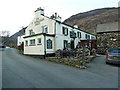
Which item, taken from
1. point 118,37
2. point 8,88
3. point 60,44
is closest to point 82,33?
point 118,37

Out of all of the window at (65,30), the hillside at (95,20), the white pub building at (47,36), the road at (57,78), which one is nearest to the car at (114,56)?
the road at (57,78)

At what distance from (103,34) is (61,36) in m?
10.8

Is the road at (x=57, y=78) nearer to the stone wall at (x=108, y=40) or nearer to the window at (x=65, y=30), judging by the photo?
the window at (x=65, y=30)

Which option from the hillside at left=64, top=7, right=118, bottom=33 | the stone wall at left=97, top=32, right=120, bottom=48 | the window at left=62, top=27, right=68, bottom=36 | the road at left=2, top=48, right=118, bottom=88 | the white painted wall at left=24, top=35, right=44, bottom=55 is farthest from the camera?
the hillside at left=64, top=7, right=118, bottom=33

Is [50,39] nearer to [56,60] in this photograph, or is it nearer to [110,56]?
[56,60]

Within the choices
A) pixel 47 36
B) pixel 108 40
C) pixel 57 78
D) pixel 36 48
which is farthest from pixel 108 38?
pixel 57 78

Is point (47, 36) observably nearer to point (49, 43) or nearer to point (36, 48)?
point (49, 43)

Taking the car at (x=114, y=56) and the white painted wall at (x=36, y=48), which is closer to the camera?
the car at (x=114, y=56)

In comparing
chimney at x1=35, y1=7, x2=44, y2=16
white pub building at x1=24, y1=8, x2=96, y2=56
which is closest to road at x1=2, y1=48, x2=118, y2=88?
white pub building at x1=24, y1=8, x2=96, y2=56

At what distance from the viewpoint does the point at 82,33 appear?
2709 cm

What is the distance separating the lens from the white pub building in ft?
54.7

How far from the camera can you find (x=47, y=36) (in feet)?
55.4

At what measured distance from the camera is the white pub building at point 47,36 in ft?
54.7

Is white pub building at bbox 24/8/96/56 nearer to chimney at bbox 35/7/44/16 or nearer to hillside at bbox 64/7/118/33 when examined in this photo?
chimney at bbox 35/7/44/16
